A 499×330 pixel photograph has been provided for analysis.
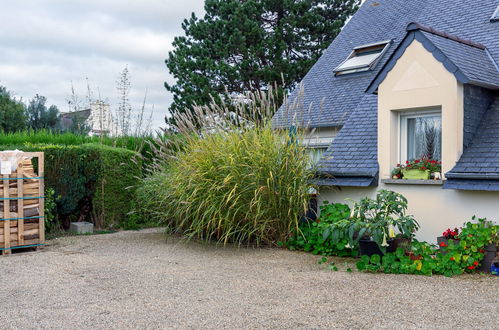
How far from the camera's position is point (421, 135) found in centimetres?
771

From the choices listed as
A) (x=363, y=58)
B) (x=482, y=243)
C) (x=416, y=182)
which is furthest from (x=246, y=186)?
(x=363, y=58)

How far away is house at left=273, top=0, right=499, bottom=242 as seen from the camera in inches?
269

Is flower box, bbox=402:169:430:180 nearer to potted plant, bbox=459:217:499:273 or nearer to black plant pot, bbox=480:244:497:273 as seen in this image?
potted plant, bbox=459:217:499:273

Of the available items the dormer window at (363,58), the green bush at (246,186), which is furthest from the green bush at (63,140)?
A: the dormer window at (363,58)

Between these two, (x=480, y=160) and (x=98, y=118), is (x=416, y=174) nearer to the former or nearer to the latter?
(x=480, y=160)

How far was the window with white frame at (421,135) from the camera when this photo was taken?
7.50 m

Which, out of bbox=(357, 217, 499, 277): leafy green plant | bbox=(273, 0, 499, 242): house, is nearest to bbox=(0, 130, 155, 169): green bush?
bbox=(273, 0, 499, 242): house

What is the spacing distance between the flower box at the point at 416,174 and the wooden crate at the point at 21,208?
18.8 ft

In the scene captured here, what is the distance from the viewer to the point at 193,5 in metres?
20.7

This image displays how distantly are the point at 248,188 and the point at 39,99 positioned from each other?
62.2ft

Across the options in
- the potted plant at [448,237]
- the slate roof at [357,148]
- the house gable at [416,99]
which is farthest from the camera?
the slate roof at [357,148]

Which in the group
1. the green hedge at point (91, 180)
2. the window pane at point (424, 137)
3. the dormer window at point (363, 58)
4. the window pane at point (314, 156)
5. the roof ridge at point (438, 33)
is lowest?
the green hedge at point (91, 180)

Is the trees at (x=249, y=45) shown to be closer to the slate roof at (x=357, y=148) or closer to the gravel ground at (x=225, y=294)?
the slate roof at (x=357, y=148)

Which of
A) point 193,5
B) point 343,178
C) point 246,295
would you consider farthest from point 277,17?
point 246,295
